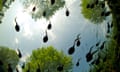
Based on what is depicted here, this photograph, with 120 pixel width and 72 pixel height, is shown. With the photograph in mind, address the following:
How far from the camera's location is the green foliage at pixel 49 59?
181ft

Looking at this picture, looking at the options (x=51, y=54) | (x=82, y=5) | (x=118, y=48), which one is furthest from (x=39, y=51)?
(x=118, y=48)

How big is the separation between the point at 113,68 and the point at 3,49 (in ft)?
158

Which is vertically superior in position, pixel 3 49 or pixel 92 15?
pixel 92 15

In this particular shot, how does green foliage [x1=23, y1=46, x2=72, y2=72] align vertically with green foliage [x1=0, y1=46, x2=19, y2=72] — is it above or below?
above

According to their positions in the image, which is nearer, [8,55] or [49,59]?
[49,59]

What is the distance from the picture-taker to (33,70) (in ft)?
176

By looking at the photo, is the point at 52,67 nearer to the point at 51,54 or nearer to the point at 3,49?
the point at 51,54

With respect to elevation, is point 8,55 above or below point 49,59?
below

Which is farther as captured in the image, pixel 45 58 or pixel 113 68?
pixel 45 58

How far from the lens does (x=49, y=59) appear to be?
56.7m

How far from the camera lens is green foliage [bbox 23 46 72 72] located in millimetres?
55250

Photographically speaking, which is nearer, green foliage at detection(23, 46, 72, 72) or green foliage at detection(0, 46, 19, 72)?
green foliage at detection(23, 46, 72, 72)

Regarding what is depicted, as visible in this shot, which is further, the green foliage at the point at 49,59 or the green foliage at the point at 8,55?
the green foliage at the point at 8,55

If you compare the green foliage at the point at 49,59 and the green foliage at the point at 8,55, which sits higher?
the green foliage at the point at 49,59
